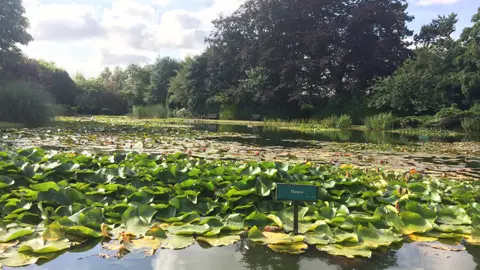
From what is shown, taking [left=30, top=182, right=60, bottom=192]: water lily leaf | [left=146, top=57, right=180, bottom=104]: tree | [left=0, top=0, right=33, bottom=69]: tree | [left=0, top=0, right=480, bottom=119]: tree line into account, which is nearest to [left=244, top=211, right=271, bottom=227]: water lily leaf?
[left=30, top=182, right=60, bottom=192]: water lily leaf

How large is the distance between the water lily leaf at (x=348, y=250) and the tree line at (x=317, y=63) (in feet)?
60.2

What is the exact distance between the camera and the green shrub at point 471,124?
56.1 feet

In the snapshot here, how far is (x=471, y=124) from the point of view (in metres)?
17.1

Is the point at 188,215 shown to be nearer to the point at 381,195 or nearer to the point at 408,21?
the point at 381,195

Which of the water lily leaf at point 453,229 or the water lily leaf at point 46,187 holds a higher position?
the water lily leaf at point 46,187

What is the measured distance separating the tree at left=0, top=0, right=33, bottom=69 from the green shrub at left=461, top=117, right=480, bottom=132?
69.1 feet

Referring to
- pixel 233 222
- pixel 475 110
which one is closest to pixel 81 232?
pixel 233 222

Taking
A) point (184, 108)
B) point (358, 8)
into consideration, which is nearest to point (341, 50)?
point (358, 8)

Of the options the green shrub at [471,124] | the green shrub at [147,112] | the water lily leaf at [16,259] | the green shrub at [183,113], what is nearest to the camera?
the water lily leaf at [16,259]

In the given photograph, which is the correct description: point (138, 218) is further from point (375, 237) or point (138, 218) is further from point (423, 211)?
point (423, 211)

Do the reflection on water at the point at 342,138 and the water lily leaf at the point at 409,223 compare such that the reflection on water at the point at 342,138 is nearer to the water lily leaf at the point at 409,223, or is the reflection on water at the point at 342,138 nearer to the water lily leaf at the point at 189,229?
the water lily leaf at the point at 409,223

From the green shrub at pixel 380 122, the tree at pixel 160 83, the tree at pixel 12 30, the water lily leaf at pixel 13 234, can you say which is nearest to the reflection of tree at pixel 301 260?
the water lily leaf at pixel 13 234

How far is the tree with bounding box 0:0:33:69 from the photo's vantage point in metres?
18.0

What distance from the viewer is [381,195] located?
3430 millimetres
